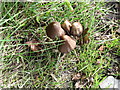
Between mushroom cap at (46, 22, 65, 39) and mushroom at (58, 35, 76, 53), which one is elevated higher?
mushroom cap at (46, 22, 65, 39)

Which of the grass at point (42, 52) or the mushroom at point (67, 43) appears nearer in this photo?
the mushroom at point (67, 43)

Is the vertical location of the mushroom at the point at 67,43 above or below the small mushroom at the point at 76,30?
below

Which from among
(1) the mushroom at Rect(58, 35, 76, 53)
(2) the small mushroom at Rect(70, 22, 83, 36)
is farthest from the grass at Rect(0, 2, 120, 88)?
(2) the small mushroom at Rect(70, 22, 83, 36)

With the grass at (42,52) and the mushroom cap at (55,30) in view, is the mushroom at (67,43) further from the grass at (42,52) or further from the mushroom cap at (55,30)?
the grass at (42,52)

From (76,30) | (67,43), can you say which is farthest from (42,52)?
(76,30)

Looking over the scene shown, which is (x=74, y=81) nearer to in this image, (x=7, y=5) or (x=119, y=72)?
(x=119, y=72)

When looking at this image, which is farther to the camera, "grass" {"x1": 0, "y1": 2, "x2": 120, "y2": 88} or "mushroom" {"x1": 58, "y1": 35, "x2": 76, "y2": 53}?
"grass" {"x1": 0, "y1": 2, "x2": 120, "y2": 88}

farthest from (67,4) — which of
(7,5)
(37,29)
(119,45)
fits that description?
(119,45)

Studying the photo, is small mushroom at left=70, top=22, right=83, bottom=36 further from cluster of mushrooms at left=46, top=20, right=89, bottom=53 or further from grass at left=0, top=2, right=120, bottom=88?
grass at left=0, top=2, right=120, bottom=88

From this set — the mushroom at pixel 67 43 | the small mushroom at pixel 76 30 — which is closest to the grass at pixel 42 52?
the mushroom at pixel 67 43
